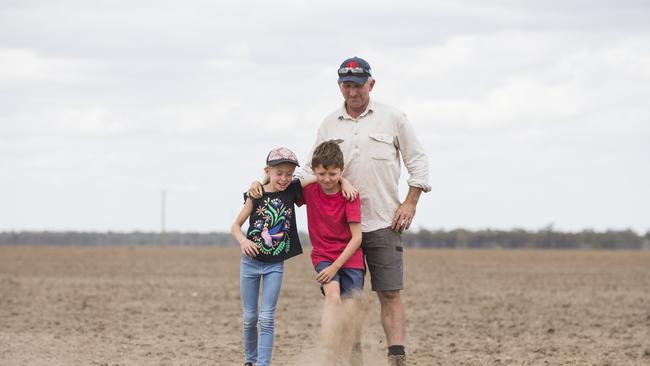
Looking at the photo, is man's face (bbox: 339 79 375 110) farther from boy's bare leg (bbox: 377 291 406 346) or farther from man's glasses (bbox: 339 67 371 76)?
boy's bare leg (bbox: 377 291 406 346)

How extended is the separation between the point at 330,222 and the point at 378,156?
53 centimetres

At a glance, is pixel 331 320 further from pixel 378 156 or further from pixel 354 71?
pixel 354 71

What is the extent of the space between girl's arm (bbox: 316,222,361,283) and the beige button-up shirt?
251mm

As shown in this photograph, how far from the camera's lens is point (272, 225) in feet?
22.0

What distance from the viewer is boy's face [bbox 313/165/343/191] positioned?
6.50m

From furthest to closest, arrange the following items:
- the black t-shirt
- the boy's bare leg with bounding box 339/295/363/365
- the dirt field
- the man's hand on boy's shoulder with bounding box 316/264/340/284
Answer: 1. the dirt field
2. the boy's bare leg with bounding box 339/295/363/365
3. the black t-shirt
4. the man's hand on boy's shoulder with bounding box 316/264/340/284

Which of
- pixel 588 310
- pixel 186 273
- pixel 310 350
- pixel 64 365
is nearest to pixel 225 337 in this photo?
pixel 310 350

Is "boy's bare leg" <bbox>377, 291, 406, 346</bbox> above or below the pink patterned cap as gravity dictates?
below

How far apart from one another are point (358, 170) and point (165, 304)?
30.0 ft

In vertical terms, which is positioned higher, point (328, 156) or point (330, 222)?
point (328, 156)

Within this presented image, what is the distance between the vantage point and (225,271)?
27.3 metres

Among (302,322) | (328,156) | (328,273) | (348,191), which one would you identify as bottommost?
(302,322)

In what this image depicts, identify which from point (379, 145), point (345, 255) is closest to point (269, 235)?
point (345, 255)

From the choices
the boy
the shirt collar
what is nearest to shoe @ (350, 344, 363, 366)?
the boy
